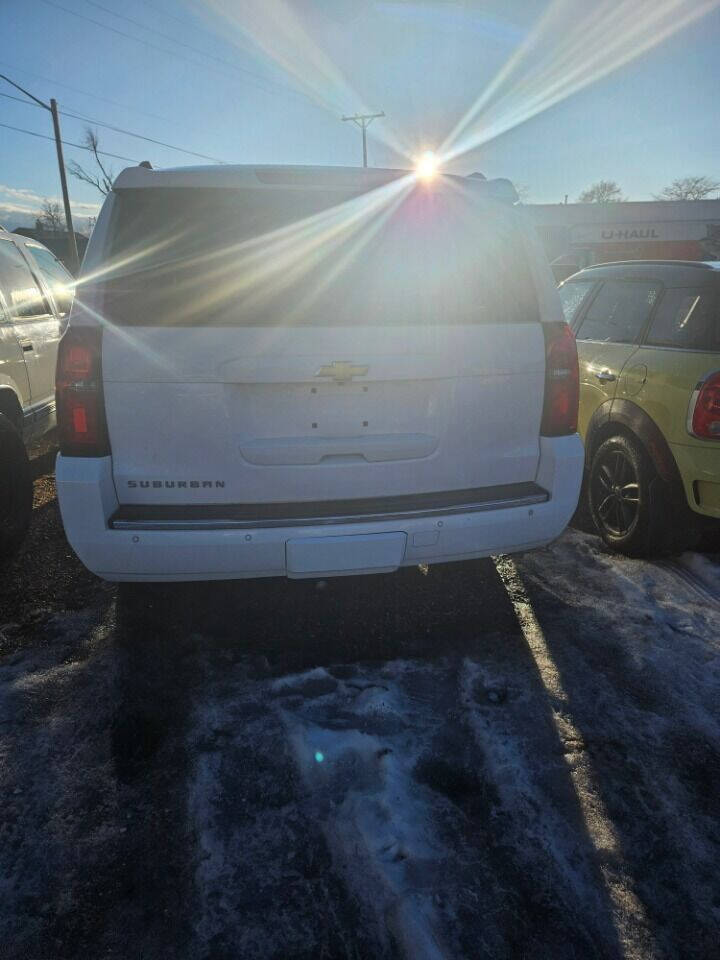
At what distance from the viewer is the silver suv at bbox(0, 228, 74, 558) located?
4.16m

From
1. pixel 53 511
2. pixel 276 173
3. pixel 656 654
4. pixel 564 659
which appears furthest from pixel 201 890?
pixel 53 511

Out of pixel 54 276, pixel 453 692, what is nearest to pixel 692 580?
pixel 453 692

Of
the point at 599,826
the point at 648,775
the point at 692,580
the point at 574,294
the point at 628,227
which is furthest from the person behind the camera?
the point at 628,227

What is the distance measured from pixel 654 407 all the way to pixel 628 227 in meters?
36.3

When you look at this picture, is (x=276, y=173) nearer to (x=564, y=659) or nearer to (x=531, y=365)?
(x=531, y=365)

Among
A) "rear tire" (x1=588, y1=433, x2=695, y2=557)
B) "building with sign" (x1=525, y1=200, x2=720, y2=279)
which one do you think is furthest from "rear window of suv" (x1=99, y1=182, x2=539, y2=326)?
"building with sign" (x1=525, y1=200, x2=720, y2=279)

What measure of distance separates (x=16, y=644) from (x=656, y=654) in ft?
10.3

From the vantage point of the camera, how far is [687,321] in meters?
3.82

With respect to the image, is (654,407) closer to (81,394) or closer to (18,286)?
(81,394)

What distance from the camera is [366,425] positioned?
→ 8.41 feet

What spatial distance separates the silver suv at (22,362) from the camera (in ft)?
13.6

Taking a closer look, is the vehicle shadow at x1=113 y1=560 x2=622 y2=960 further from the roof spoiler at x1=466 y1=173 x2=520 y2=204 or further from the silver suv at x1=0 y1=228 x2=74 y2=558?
the roof spoiler at x1=466 y1=173 x2=520 y2=204

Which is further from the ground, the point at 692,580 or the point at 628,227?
the point at 628,227

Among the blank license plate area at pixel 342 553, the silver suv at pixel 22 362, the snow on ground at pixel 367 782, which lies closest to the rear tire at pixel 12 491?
the silver suv at pixel 22 362
